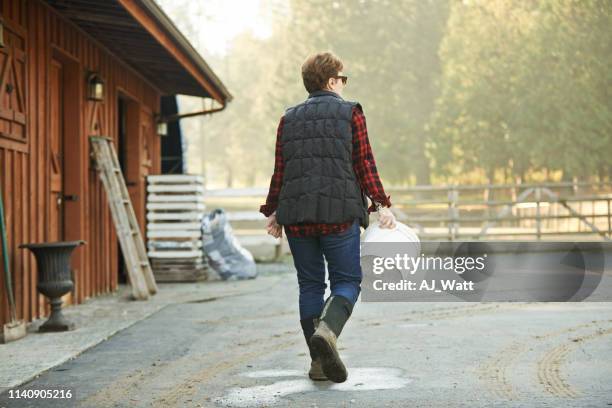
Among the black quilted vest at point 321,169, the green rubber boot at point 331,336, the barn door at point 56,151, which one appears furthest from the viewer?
the barn door at point 56,151

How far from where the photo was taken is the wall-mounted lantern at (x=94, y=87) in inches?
488

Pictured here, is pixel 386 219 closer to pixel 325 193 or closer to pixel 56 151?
pixel 325 193

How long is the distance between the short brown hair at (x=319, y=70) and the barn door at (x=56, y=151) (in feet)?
16.7

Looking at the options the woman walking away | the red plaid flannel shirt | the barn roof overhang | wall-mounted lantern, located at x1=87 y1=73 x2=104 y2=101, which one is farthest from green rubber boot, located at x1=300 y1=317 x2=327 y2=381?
wall-mounted lantern, located at x1=87 y1=73 x2=104 y2=101

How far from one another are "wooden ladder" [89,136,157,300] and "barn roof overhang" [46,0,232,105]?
1262mm

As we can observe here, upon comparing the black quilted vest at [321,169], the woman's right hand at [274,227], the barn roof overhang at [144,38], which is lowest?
the woman's right hand at [274,227]

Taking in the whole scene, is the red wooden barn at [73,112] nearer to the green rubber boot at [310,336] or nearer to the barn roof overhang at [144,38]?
the barn roof overhang at [144,38]

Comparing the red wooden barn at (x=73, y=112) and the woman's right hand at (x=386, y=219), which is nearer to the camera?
the woman's right hand at (x=386, y=219)

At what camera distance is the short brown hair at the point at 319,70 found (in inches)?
249

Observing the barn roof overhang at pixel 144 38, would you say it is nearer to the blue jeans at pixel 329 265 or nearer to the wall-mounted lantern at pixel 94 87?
the wall-mounted lantern at pixel 94 87

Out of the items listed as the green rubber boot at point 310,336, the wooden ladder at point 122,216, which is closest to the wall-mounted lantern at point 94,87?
the wooden ladder at point 122,216

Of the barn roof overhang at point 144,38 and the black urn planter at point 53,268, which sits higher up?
the barn roof overhang at point 144,38

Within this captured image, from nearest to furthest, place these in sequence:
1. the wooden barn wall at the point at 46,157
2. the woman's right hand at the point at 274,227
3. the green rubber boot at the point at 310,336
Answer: the green rubber boot at the point at 310,336, the woman's right hand at the point at 274,227, the wooden barn wall at the point at 46,157

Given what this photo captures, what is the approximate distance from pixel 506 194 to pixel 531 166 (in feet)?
28.7
